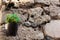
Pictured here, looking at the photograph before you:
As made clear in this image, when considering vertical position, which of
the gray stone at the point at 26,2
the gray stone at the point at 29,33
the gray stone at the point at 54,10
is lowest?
the gray stone at the point at 29,33

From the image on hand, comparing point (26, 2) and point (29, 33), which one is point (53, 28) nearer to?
point (29, 33)

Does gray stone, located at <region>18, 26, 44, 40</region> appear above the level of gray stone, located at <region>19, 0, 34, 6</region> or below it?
below

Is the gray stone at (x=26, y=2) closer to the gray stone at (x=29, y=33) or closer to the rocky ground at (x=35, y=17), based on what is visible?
the rocky ground at (x=35, y=17)

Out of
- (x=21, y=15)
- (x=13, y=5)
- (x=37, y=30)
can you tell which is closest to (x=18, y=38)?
(x=37, y=30)

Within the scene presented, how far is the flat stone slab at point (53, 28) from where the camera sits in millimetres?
2150

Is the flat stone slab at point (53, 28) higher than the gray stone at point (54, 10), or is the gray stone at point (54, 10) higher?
the gray stone at point (54, 10)

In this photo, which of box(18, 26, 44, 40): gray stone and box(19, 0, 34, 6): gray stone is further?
box(19, 0, 34, 6): gray stone

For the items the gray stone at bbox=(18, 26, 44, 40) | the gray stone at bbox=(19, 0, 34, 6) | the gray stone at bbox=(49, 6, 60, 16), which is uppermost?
the gray stone at bbox=(19, 0, 34, 6)

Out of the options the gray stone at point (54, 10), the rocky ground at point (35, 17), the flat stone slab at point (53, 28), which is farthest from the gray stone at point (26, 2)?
the flat stone slab at point (53, 28)

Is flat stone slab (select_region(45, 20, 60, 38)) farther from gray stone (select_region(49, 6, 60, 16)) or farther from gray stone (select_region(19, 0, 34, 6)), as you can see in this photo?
gray stone (select_region(19, 0, 34, 6))

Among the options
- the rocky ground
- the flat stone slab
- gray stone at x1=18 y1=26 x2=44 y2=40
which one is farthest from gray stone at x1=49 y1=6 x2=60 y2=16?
gray stone at x1=18 y1=26 x2=44 y2=40

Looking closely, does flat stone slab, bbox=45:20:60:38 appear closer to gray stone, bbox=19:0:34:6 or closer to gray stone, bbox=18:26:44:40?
gray stone, bbox=18:26:44:40

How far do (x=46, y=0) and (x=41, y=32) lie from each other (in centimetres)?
60

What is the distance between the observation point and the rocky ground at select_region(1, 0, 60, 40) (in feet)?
7.01
